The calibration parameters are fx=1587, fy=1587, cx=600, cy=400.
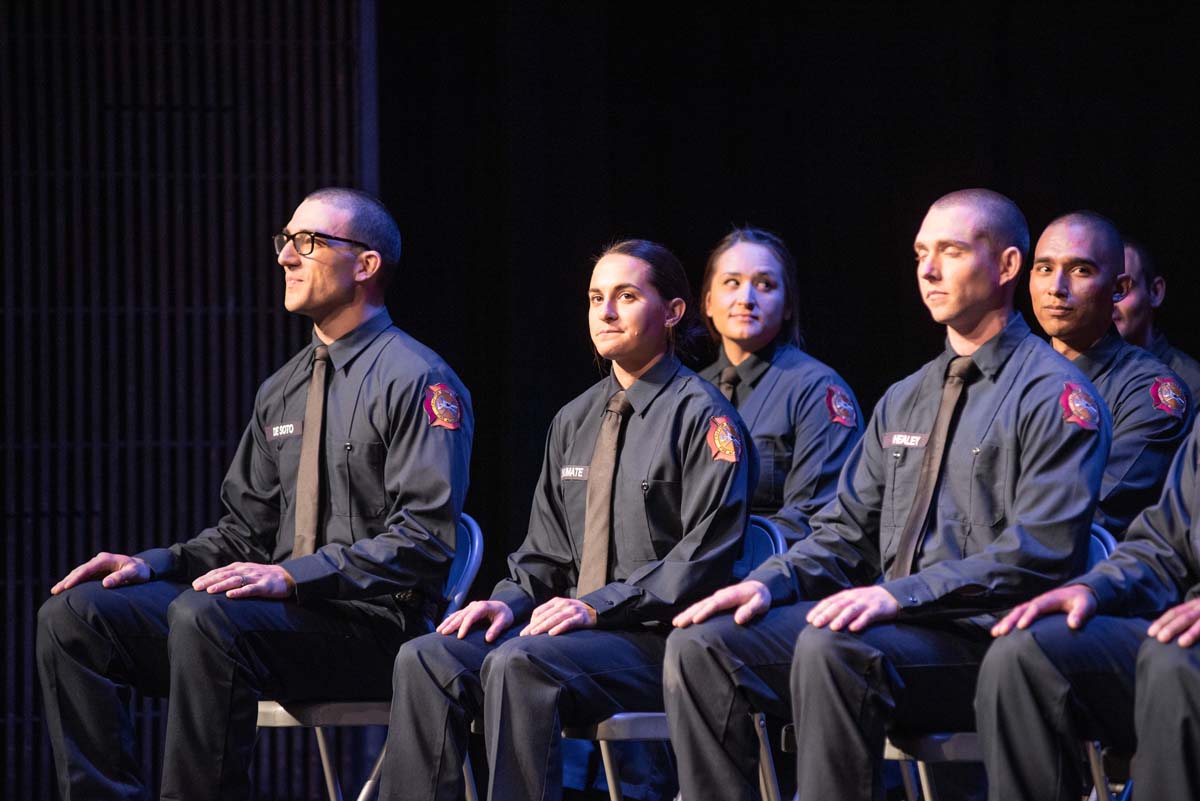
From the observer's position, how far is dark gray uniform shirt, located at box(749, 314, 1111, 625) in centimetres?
284

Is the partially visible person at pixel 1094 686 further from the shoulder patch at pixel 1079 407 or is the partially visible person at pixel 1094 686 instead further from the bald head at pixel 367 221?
the bald head at pixel 367 221

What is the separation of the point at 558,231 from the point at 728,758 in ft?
7.61

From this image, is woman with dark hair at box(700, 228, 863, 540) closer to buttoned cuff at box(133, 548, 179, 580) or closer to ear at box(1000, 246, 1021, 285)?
ear at box(1000, 246, 1021, 285)

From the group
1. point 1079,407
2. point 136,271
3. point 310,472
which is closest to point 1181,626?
point 1079,407

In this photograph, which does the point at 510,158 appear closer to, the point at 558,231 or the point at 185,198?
the point at 558,231

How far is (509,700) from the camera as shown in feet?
9.97

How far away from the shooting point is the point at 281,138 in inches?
191

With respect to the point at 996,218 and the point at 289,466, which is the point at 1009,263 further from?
the point at 289,466

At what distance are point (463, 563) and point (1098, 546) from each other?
4.53 ft

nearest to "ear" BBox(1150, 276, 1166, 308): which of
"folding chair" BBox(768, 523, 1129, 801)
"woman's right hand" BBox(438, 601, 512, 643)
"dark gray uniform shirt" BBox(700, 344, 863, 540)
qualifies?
"dark gray uniform shirt" BBox(700, 344, 863, 540)

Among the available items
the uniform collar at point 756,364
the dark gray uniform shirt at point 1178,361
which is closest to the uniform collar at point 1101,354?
the dark gray uniform shirt at point 1178,361

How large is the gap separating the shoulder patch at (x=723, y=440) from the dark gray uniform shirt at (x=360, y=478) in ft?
1.92

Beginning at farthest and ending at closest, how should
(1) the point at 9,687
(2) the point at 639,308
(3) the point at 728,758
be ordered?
(1) the point at 9,687 < (2) the point at 639,308 < (3) the point at 728,758

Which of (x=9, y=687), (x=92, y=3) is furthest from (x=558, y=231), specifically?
(x=9, y=687)
